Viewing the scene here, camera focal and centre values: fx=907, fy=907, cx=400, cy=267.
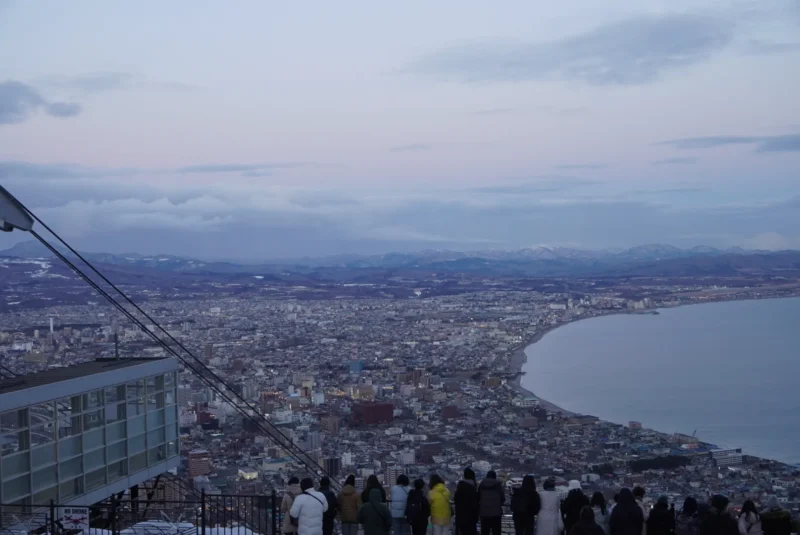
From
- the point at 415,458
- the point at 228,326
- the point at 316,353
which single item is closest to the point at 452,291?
the point at 228,326

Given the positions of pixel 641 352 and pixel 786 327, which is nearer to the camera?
pixel 641 352

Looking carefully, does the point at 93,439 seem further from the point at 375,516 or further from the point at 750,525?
the point at 750,525

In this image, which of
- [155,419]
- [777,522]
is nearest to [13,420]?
[155,419]

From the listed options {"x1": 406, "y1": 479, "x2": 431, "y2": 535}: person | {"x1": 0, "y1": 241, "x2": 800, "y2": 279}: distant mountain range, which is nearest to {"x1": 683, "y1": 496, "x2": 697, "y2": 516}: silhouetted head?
{"x1": 406, "y1": 479, "x2": 431, "y2": 535}: person

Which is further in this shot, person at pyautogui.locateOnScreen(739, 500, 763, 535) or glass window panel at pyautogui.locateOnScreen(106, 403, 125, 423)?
glass window panel at pyautogui.locateOnScreen(106, 403, 125, 423)

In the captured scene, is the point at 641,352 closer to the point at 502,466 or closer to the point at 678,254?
the point at 502,466

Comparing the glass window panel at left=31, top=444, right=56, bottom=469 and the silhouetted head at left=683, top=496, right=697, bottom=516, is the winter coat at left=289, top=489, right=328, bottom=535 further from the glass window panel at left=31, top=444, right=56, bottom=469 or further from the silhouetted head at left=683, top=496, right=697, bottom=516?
the glass window panel at left=31, top=444, right=56, bottom=469
